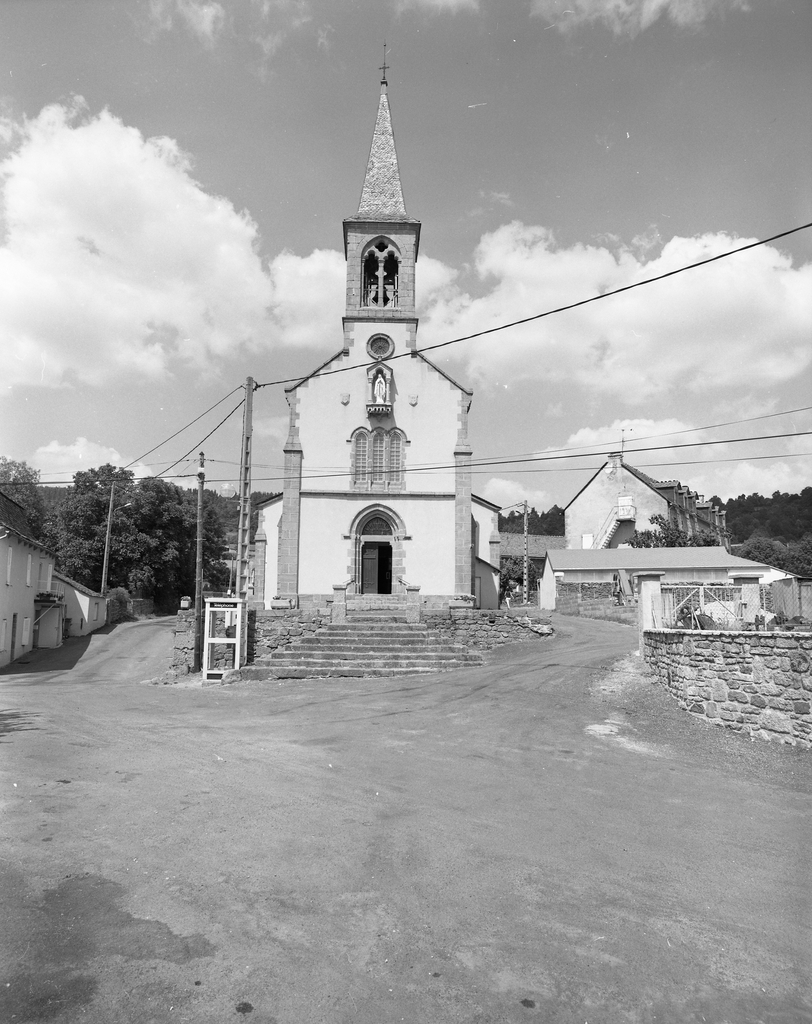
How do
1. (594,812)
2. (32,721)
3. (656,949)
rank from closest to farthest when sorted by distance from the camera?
(656,949) → (594,812) → (32,721)

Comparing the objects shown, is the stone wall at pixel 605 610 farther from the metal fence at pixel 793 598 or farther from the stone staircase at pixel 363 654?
the metal fence at pixel 793 598

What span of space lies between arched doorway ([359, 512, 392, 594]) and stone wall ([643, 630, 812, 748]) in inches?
623

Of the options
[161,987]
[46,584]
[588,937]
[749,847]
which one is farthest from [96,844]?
[46,584]

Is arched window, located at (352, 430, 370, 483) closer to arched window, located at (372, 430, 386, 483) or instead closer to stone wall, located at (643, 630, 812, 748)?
arched window, located at (372, 430, 386, 483)

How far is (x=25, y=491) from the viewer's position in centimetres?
5403

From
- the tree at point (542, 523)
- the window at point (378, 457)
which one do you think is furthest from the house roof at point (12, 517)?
the tree at point (542, 523)

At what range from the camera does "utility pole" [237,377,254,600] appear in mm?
19406

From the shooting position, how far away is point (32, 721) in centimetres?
1156

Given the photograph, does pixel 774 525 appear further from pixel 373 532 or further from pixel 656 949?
pixel 656 949

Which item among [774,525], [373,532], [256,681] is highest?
[774,525]

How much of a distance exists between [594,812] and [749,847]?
1.42 metres

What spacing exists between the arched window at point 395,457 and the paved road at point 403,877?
56.0ft

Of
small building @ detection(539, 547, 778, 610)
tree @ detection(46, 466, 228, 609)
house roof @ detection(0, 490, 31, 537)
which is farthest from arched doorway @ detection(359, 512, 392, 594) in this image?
tree @ detection(46, 466, 228, 609)

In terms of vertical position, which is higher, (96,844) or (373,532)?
(373,532)
